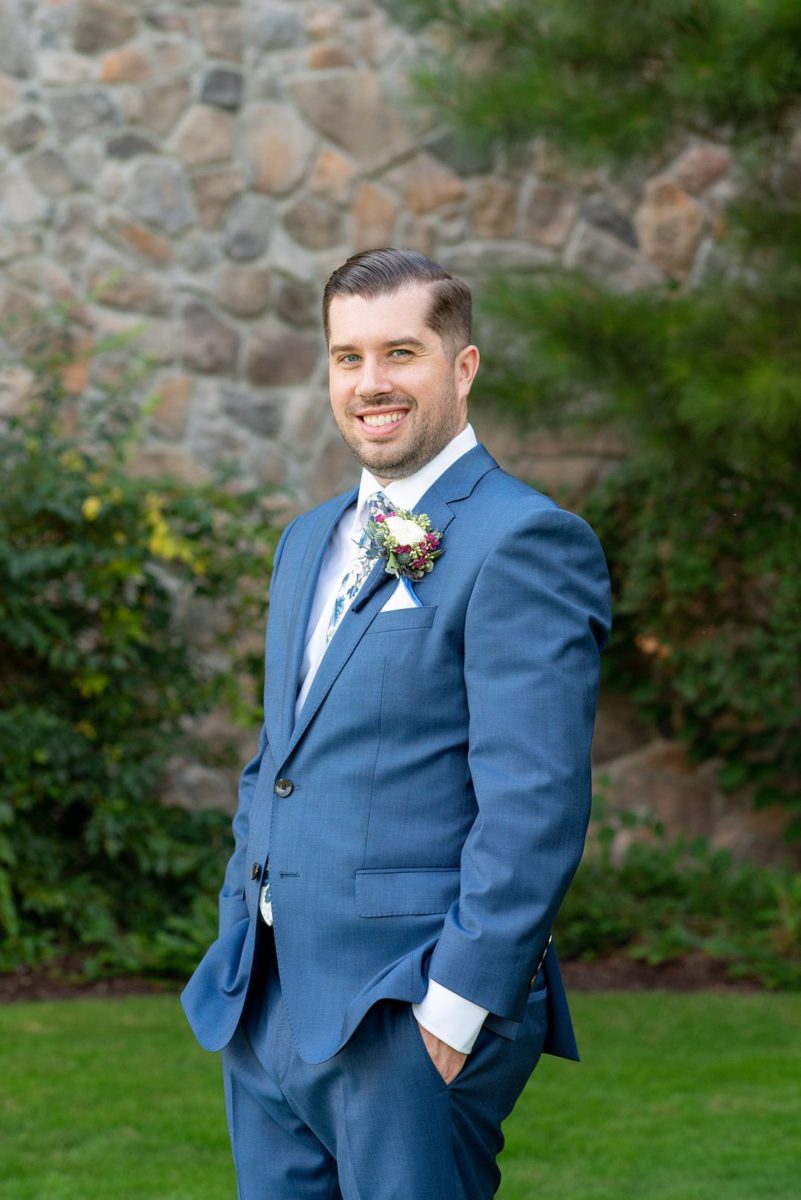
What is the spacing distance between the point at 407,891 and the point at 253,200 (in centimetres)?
479

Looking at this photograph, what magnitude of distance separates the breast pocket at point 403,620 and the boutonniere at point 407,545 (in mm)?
52

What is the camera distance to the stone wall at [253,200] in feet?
20.4

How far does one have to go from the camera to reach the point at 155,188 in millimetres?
6238

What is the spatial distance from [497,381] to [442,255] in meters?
1.05

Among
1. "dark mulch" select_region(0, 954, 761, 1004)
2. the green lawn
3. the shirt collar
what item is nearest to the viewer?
the shirt collar

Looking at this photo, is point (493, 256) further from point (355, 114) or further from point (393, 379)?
point (393, 379)

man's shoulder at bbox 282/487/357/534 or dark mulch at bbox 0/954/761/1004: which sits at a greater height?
man's shoulder at bbox 282/487/357/534

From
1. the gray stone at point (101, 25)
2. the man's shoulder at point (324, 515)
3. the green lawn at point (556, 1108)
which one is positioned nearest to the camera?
the man's shoulder at point (324, 515)

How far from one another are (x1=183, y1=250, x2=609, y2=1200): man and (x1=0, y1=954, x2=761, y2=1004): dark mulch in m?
3.23

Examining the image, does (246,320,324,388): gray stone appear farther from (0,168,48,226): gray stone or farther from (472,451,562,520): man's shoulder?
(472,451,562,520): man's shoulder

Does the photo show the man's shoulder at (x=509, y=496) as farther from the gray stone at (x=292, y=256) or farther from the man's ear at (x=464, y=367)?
the gray stone at (x=292, y=256)

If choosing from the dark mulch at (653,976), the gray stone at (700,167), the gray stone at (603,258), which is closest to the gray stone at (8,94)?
the gray stone at (603,258)

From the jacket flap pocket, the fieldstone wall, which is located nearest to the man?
the jacket flap pocket

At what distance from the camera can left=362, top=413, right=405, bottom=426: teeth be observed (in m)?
2.13
